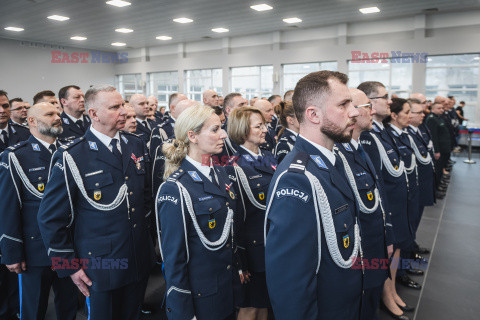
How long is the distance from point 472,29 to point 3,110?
1311 centimetres

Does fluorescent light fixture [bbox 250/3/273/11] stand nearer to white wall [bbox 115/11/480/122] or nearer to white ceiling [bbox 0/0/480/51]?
white ceiling [bbox 0/0/480/51]

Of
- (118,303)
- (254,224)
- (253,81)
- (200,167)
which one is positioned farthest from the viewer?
(253,81)

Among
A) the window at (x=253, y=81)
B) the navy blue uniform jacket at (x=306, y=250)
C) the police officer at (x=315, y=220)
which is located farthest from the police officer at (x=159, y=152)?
the window at (x=253, y=81)

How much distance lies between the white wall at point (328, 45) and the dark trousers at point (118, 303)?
40.6 feet

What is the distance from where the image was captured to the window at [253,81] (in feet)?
50.6

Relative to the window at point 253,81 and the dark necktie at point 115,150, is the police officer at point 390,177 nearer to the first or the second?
the dark necktie at point 115,150

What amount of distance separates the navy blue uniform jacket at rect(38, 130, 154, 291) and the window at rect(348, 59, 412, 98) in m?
12.5

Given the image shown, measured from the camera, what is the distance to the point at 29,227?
8.39 feet

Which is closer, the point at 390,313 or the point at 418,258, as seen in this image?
the point at 390,313

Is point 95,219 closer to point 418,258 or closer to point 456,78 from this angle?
point 418,258

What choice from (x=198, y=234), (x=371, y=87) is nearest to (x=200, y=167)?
(x=198, y=234)

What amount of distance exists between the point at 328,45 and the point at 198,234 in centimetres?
1301

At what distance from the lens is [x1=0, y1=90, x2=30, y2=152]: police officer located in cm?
409

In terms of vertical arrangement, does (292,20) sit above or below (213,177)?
above
